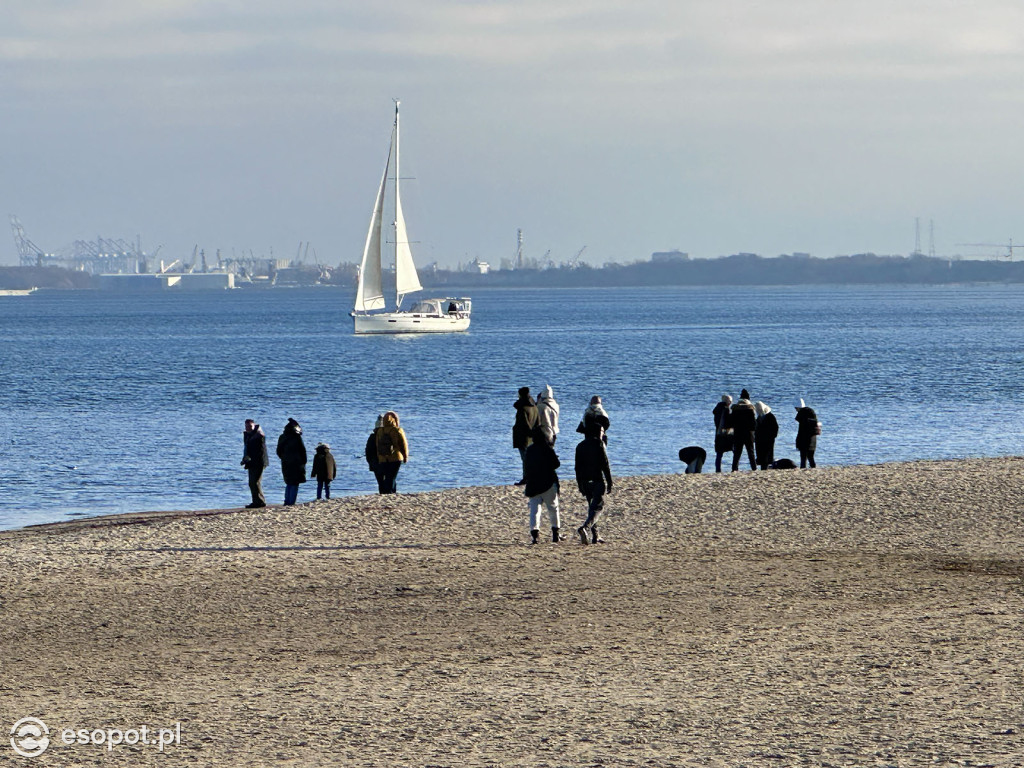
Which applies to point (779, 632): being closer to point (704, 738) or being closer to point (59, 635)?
point (704, 738)

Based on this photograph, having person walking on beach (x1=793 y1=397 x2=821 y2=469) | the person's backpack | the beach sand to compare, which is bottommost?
the beach sand

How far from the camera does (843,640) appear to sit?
10.1 m

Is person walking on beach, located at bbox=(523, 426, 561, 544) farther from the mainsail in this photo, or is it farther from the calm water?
the mainsail

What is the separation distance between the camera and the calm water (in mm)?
29484

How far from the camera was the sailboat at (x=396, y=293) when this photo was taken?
3361 inches

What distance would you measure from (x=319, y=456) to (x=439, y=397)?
30.5 m

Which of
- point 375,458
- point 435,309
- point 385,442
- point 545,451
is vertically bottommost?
point 375,458

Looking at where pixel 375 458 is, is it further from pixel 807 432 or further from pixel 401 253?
pixel 401 253

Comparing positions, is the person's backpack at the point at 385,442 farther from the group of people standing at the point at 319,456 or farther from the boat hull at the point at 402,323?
the boat hull at the point at 402,323

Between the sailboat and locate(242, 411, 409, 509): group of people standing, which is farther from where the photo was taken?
the sailboat

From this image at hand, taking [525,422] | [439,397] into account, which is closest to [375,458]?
[525,422]

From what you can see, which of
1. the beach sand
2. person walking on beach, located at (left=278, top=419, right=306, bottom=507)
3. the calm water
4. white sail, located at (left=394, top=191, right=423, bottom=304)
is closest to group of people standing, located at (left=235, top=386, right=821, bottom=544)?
person walking on beach, located at (left=278, top=419, right=306, bottom=507)

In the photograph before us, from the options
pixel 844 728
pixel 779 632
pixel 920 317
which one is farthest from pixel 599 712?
pixel 920 317

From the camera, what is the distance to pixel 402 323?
92.2 m
